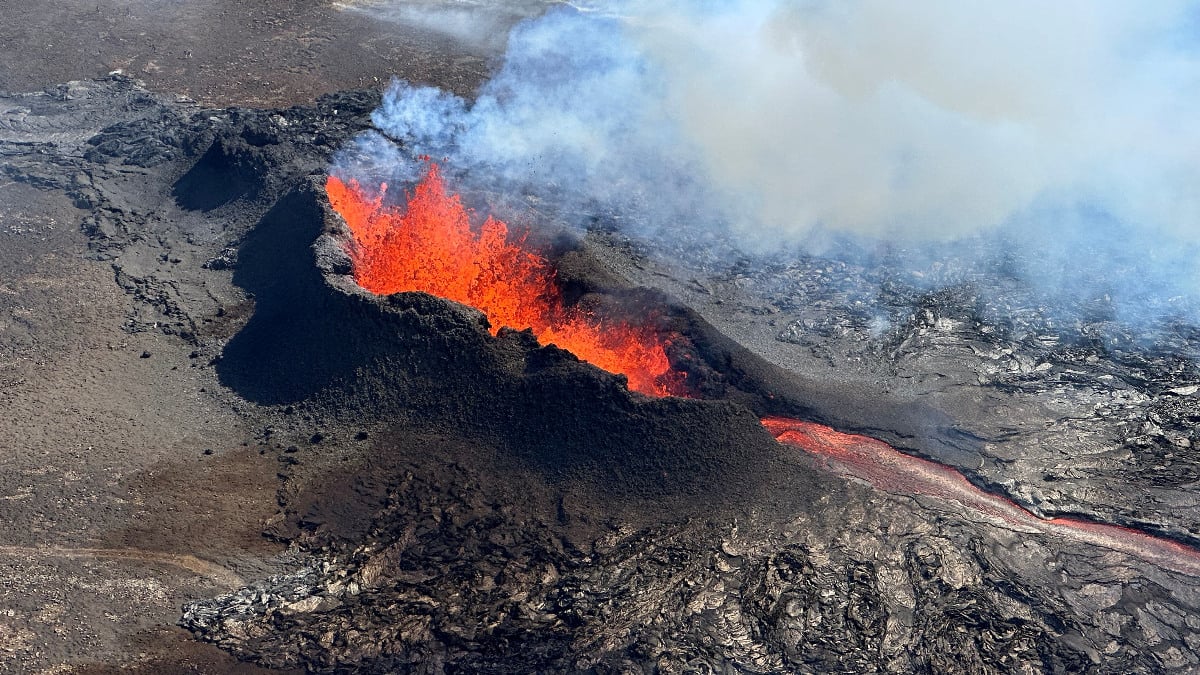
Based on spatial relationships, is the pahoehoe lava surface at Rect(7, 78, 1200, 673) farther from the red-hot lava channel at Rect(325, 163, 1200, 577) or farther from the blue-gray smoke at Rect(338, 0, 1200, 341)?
the blue-gray smoke at Rect(338, 0, 1200, 341)

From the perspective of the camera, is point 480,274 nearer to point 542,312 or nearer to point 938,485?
point 542,312

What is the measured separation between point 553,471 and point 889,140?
17331 millimetres

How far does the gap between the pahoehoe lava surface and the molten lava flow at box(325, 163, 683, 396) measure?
1.00 m

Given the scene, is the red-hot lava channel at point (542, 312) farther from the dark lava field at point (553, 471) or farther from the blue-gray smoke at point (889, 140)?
the blue-gray smoke at point (889, 140)

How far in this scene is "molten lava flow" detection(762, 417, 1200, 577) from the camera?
16.2 meters

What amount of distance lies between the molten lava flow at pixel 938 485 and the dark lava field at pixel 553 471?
3.6 inches

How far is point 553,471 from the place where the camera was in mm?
16781

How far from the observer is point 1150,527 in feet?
54.3

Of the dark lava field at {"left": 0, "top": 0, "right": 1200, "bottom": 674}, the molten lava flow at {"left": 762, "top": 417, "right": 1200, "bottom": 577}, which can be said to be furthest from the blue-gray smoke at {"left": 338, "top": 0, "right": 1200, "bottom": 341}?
the molten lava flow at {"left": 762, "top": 417, "right": 1200, "bottom": 577}

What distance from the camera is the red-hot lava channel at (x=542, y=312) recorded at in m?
16.8

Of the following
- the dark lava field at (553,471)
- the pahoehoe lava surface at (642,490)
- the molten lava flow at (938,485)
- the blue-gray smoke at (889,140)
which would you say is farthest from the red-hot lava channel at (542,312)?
the blue-gray smoke at (889,140)

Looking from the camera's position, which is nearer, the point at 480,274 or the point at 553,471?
the point at 553,471

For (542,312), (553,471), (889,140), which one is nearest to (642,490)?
(553,471)

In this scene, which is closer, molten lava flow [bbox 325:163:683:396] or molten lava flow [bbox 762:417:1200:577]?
molten lava flow [bbox 762:417:1200:577]
